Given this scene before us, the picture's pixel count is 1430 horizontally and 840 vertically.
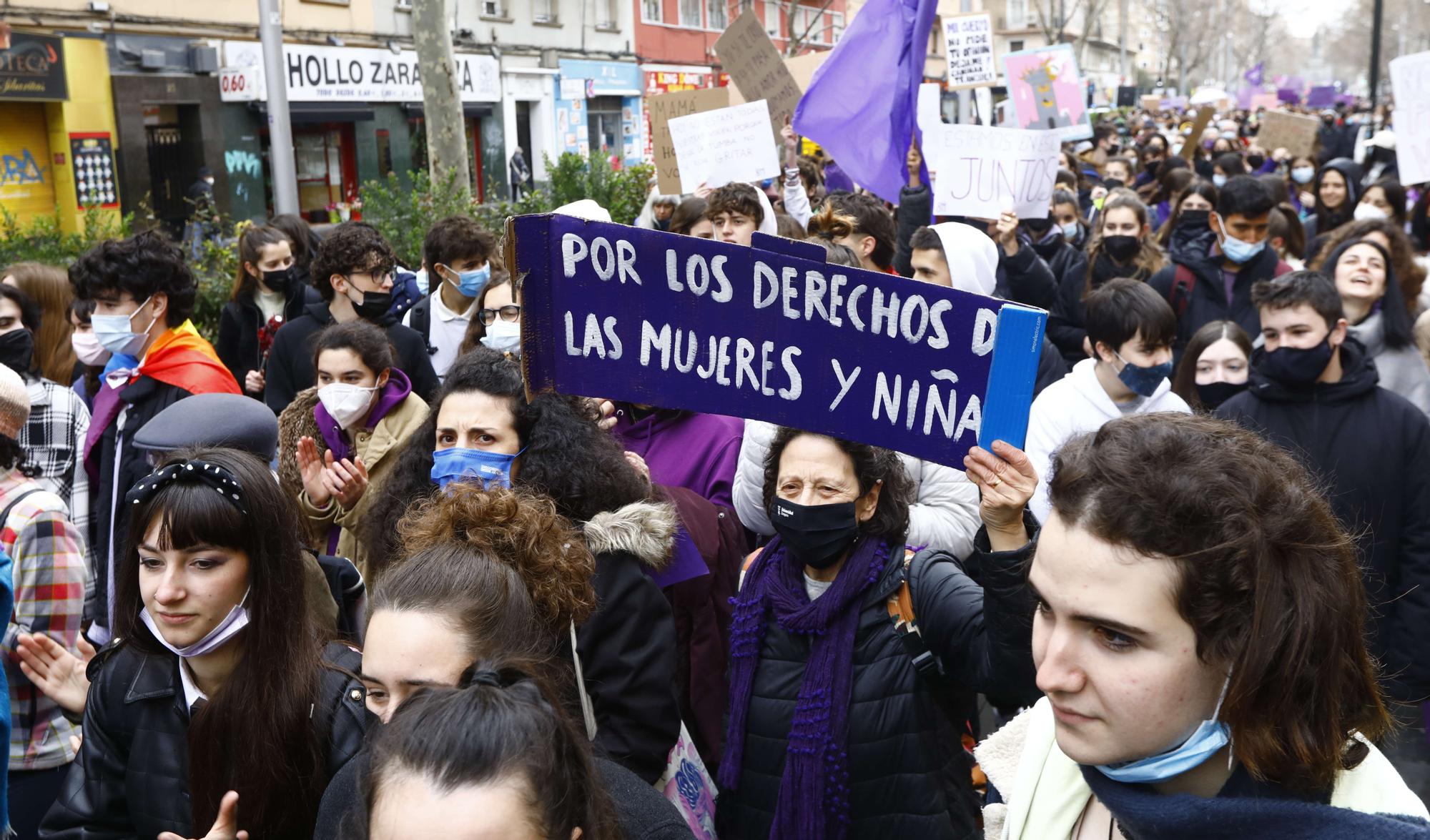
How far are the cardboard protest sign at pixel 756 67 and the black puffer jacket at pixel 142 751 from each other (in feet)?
25.7

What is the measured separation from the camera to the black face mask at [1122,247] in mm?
7098

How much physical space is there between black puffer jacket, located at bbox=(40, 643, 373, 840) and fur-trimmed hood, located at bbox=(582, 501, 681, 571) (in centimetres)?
61

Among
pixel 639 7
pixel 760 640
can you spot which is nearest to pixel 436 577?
pixel 760 640

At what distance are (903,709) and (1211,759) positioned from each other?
47.4 inches

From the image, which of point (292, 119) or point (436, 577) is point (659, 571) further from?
point (292, 119)

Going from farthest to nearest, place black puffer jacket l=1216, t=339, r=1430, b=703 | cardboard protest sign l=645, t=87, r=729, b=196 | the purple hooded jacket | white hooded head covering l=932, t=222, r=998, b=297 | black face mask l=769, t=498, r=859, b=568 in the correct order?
cardboard protest sign l=645, t=87, r=729, b=196 < white hooded head covering l=932, t=222, r=998, b=297 < the purple hooded jacket < black puffer jacket l=1216, t=339, r=1430, b=703 < black face mask l=769, t=498, r=859, b=568

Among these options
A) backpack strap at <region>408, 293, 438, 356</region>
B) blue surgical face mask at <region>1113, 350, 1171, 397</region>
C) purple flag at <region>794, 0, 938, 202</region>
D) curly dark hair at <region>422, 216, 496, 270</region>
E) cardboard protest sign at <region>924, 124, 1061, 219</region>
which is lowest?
blue surgical face mask at <region>1113, 350, 1171, 397</region>

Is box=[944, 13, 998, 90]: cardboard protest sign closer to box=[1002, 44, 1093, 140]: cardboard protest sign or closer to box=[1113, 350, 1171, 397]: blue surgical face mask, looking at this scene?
box=[1002, 44, 1093, 140]: cardboard protest sign

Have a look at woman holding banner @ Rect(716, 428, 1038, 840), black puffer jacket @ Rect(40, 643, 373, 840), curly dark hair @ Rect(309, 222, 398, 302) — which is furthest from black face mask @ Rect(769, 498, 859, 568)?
curly dark hair @ Rect(309, 222, 398, 302)

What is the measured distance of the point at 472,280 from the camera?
5.90 m

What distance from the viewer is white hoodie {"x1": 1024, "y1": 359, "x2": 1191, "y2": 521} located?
13.9 feet

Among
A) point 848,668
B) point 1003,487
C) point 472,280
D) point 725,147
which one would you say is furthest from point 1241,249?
point 1003,487

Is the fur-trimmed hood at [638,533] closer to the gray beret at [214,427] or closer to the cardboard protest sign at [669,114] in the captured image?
the gray beret at [214,427]

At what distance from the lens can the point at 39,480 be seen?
13.6 ft
